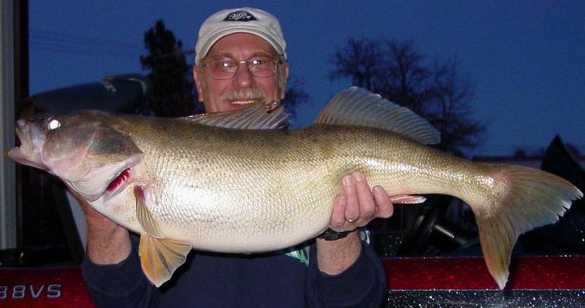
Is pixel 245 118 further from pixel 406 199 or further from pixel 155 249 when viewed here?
pixel 406 199

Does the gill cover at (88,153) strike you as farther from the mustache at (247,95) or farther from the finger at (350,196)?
the mustache at (247,95)

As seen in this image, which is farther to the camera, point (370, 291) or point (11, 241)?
point (11, 241)

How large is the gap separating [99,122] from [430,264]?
66.8 inches

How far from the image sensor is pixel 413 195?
3.25m

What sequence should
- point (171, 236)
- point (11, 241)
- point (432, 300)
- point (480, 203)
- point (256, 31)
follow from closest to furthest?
point (171, 236) → point (480, 203) → point (432, 300) → point (256, 31) → point (11, 241)

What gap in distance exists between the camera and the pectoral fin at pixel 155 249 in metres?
2.91

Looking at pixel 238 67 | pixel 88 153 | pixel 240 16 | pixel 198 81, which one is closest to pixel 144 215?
pixel 88 153

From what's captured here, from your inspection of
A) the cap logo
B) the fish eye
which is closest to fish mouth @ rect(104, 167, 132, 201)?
the fish eye

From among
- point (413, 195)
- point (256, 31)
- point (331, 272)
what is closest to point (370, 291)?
point (331, 272)

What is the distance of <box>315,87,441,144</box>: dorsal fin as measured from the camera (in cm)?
320

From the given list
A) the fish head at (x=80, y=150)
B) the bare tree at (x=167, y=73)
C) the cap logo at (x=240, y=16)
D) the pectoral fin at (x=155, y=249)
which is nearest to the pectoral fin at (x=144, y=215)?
the pectoral fin at (x=155, y=249)

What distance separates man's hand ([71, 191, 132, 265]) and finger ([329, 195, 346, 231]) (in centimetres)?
87

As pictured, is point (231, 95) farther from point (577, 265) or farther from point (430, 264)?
point (577, 265)

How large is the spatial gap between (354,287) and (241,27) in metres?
1.44
